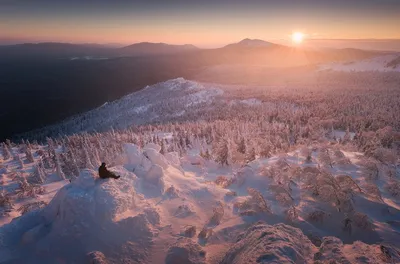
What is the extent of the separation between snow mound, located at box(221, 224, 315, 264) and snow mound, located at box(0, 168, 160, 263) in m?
3.73

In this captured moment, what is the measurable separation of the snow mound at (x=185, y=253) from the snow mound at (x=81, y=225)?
111cm

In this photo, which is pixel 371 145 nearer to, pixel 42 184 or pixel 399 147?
pixel 399 147

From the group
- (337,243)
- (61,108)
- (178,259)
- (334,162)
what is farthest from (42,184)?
(61,108)

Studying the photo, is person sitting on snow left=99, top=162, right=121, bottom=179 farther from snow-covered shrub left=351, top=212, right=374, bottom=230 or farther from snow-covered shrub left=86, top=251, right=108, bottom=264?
snow-covered shrub left=351, top=212, right=374, bottom=230

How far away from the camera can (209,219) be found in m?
12.1

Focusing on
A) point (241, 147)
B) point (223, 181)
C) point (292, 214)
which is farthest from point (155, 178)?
point (241, 147)

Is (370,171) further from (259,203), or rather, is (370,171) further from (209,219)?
(209,219)

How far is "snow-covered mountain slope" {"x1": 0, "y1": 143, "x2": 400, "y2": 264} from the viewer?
9.28m

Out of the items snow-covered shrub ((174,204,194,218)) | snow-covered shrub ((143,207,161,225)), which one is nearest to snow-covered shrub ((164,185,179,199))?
snow-covered shrub ((174,204,194,218))

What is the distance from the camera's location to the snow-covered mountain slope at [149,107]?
261 feet

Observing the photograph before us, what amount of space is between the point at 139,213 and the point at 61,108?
16626 centimetres

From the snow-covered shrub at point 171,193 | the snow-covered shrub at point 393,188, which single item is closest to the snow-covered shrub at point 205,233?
the snow-covered shrub at point 171,193

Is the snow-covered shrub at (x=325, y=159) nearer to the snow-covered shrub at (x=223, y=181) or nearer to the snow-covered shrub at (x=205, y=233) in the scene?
the snow-covered shrub at (x=223, y=181)

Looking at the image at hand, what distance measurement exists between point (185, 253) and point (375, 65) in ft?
391
